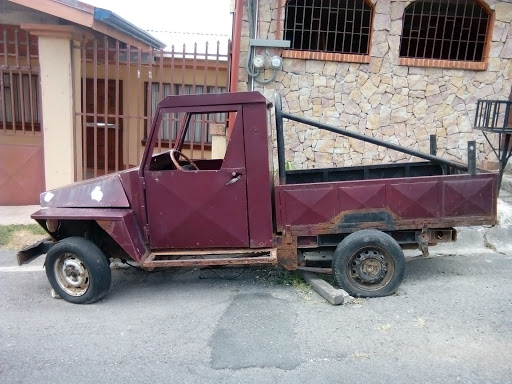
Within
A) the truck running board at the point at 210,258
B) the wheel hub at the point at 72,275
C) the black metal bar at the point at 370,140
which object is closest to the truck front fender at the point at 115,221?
the truck running board at the point at 210,258

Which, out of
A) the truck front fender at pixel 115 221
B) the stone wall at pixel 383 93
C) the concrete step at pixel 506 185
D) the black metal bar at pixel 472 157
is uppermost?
the stone wall at pixel 383 93

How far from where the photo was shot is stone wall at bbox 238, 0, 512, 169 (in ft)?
26.6

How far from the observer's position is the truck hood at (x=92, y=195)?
15.6 feet

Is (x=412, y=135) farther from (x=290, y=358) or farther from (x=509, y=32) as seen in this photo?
(x=290, y=358)

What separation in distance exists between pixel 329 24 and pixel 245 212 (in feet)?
17.0

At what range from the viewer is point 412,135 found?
8445 millimetres

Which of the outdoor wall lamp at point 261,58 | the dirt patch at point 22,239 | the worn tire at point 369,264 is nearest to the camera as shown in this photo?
the worn tire at point 369,264

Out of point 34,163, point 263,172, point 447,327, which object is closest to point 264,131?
point 263,172

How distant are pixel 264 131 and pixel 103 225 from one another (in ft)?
5.93

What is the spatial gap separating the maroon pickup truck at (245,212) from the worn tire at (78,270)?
10 millimetres

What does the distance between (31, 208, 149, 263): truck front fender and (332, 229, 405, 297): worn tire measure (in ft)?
6.47

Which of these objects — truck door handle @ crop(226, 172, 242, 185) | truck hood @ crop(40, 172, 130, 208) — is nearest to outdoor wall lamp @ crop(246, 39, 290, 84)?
truck door handle @ crop(226, 172, 242, 185)

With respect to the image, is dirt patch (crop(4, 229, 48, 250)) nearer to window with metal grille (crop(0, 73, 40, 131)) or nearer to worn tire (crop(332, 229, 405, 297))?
window with metal grille (crop(0, 73, 40, 131))

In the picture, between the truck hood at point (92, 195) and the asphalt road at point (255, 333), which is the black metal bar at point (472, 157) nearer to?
the asphalt road at point (255, 333)
